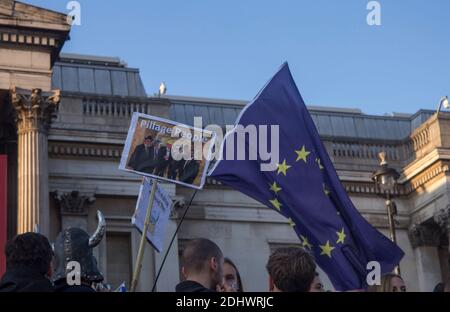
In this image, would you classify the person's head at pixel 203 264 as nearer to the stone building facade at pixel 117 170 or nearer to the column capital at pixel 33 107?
the stone building facade at pixel 117 170

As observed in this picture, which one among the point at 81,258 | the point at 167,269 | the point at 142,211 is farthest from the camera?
the point at 167,269

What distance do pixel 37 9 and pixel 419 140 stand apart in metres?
12.3

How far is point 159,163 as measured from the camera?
1388cm

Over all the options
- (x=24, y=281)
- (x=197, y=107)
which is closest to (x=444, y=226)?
(x=197, y=107)

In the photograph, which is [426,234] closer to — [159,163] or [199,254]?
[159,163]

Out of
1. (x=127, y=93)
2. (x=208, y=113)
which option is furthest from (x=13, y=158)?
(x=208, y=113)

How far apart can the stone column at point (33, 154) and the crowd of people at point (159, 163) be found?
30.7 feet

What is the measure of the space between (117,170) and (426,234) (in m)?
8.98

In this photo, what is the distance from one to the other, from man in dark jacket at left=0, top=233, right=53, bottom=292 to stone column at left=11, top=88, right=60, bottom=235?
16.0 m

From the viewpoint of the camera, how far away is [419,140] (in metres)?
31.5

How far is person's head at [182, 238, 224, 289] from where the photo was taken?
7.52 m

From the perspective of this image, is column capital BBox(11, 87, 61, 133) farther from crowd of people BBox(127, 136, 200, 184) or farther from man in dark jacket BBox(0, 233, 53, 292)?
man in dark jacket BBox(0, 233, 53, 292)
